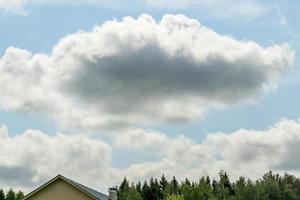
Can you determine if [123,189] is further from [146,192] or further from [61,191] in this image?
[61,191]

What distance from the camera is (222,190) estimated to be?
95.9m

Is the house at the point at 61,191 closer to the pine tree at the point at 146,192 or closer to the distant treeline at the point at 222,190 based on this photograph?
the distant treeline at the point at 222,190

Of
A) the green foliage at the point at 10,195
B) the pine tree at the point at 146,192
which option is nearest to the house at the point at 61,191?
the pine tree at the point at 146,192

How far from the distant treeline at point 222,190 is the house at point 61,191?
1031 inches

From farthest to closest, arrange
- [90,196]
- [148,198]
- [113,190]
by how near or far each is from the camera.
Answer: [148,198] → [113,190] → [90,196]

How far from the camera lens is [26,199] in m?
52.9

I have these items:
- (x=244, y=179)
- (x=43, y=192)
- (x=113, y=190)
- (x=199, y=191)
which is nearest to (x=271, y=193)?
(x=244, y=179)

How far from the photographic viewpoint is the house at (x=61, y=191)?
52.3 m

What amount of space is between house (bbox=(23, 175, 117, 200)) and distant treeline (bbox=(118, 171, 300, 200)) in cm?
2619

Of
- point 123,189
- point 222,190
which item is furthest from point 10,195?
point 222,190

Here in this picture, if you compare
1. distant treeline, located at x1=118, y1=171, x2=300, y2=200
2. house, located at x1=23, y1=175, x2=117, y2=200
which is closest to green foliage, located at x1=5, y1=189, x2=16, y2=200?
distant treeline, located at x1=118, y1=171, x2=300, y2=200

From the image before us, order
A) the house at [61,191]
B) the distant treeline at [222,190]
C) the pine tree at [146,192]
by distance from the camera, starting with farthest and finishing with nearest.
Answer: the pine tree at [146,192]
the distant treeline at [222,190]
the house at [61,191]

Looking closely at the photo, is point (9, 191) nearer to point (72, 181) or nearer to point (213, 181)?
point (213, 181)

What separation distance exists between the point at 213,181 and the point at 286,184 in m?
15.8
